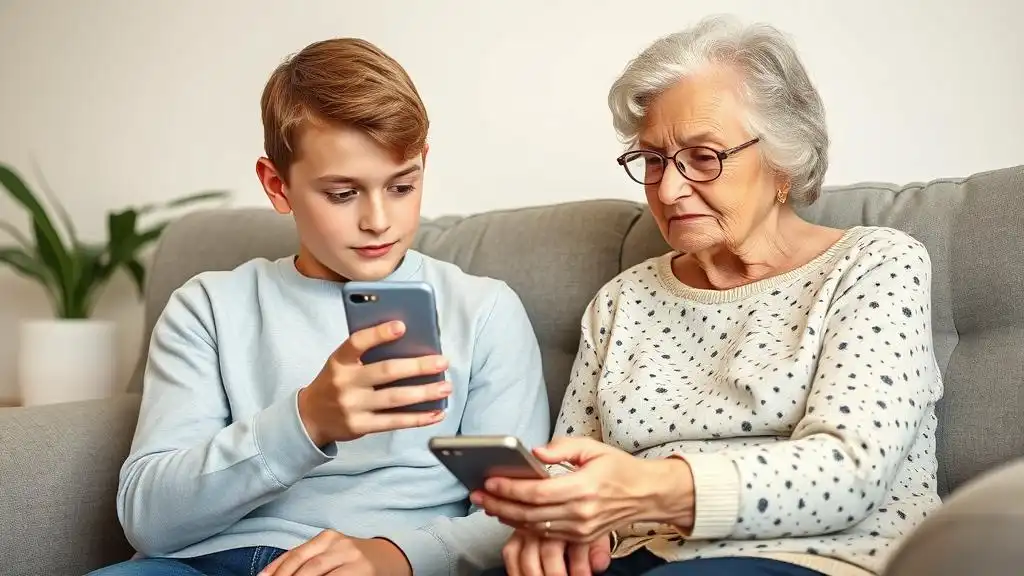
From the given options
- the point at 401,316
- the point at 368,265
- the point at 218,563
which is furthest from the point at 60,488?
the point at 401,316

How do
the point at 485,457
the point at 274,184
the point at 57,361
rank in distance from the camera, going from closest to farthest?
1. the point at 485,457
2. the point at 274,184
3. the point at 57,361

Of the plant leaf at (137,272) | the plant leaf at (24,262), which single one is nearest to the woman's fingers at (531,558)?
the plant leaf at (137,272)

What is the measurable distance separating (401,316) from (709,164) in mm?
513

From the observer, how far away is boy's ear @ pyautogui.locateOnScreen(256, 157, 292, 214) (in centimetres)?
144

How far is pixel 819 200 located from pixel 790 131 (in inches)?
10.3

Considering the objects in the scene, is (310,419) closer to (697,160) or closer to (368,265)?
(368,265)

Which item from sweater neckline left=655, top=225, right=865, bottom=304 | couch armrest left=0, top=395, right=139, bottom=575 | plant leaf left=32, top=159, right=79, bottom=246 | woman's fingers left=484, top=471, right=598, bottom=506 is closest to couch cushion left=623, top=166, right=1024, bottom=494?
sweater neckline left=655, top=225, right=865, bottom=304

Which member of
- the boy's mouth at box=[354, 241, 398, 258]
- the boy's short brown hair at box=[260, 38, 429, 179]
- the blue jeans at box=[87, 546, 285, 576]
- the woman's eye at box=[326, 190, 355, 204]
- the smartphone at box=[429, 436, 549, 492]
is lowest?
the blue jeans at box=[87, 546, 285, 576]

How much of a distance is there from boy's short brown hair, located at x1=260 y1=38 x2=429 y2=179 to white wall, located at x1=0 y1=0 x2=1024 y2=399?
0.79 m

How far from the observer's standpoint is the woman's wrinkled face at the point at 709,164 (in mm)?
1327

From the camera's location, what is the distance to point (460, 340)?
4.85ft

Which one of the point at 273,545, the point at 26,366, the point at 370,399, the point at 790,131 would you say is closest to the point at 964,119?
the point at 790,131

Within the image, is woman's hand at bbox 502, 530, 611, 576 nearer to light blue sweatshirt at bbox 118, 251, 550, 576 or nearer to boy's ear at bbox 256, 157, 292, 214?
light blue sweatshirt at bbox 118, 251, 550, 576

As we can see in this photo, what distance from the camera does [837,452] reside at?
1.03 m
